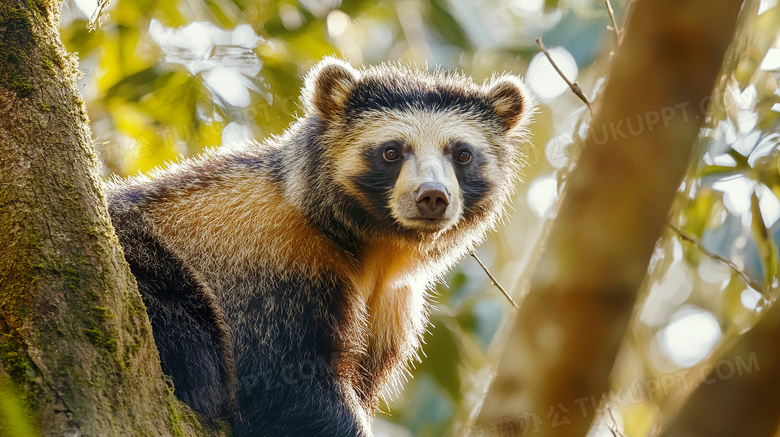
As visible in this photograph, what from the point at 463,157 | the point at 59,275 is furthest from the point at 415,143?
the point at 59,275

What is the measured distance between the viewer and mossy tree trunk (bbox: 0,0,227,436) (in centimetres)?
329

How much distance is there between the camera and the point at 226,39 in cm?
982

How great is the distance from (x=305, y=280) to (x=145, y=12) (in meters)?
4.92

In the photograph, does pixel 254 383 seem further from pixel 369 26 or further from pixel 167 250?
pixel 369 26

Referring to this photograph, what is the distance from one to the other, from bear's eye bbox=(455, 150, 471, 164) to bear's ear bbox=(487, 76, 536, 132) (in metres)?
0.82

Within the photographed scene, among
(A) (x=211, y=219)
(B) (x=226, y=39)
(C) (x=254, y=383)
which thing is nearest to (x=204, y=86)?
(B) (x=226, y=39)

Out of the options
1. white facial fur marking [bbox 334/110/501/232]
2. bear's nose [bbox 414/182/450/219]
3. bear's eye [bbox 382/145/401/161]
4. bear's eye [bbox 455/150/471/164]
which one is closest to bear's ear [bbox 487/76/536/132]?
white facial fur marking [bbox 334/110/501/232]

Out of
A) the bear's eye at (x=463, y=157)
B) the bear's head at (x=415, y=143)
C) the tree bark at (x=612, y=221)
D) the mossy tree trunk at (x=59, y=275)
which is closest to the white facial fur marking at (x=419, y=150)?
the bear's head at (x=415, y=143)

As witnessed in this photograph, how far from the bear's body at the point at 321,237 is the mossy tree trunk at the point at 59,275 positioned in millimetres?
1299

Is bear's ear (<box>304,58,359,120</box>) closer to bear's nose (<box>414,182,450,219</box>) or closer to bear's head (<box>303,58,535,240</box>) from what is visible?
bear's head (<box>303,58,535,240</box>)

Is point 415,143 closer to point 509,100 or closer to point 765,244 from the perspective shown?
point 509,100

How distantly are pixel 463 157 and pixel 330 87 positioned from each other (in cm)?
136

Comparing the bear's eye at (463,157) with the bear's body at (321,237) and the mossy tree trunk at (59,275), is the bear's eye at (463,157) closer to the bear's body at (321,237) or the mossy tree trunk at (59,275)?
the bear's body at (321,237)

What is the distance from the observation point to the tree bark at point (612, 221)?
193 centimetres
